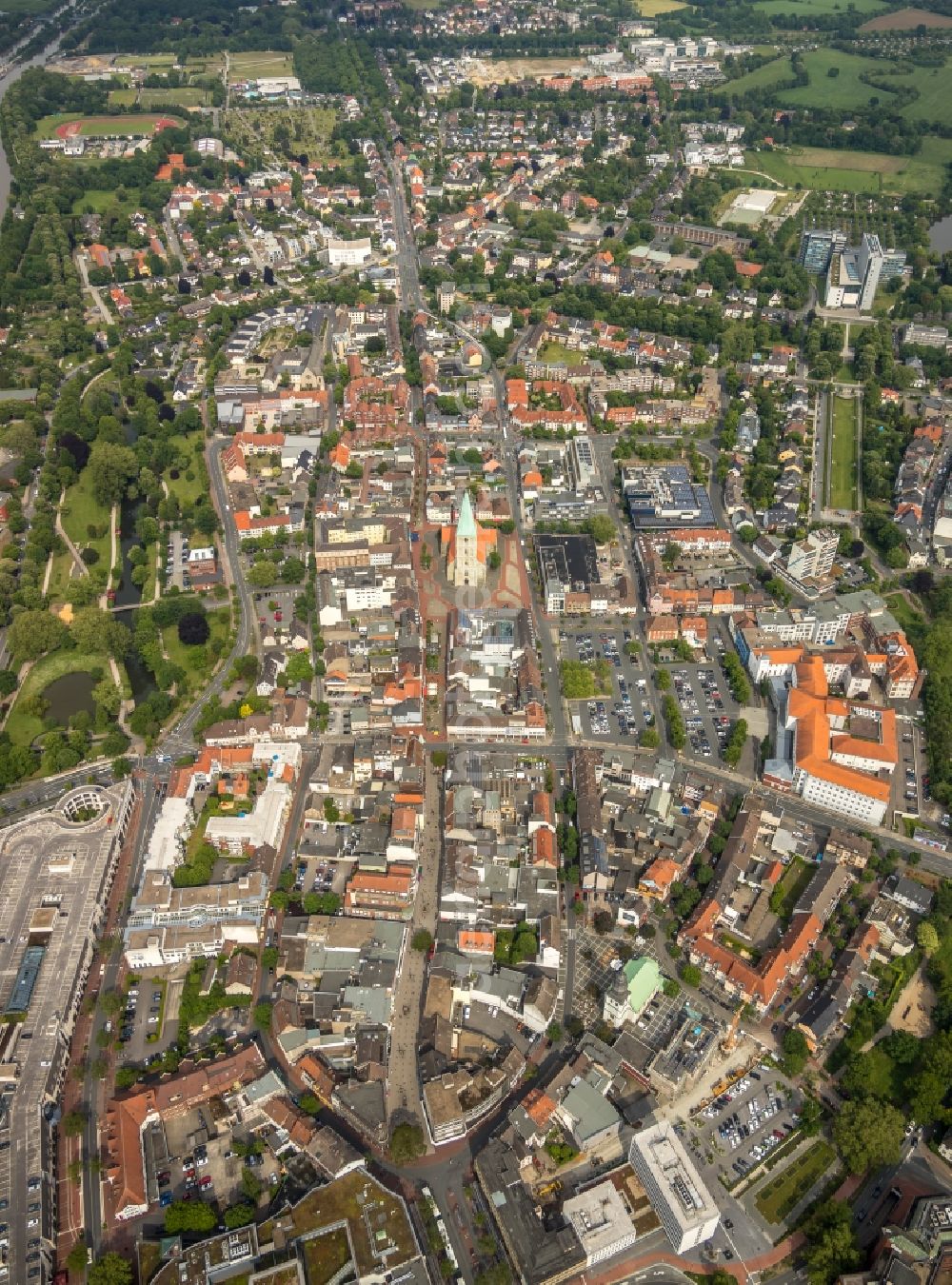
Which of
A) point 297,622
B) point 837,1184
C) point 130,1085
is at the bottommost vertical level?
point 837,1184

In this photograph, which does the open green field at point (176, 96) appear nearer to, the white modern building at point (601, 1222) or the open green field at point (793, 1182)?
the white modern building at point (601, 1222)

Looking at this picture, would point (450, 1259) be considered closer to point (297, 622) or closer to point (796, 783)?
point (796, 783)

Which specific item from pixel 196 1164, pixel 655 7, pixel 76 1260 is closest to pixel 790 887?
pixel 196 1164

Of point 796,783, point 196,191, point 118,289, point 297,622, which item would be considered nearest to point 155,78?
point 196,191

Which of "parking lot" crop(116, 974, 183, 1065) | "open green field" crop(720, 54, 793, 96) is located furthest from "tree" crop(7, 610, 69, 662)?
"open green field" crop(720, 54, 793, 96)

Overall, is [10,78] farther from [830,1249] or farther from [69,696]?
[830,1249]

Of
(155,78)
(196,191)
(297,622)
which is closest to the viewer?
(297,622)

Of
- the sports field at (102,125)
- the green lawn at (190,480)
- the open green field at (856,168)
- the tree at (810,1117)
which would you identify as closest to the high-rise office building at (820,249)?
the open green field at (856,168)

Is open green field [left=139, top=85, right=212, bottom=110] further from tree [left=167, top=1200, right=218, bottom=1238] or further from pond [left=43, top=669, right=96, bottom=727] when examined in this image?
tree [left=167, top=1200, right=218, bottom=1238]
